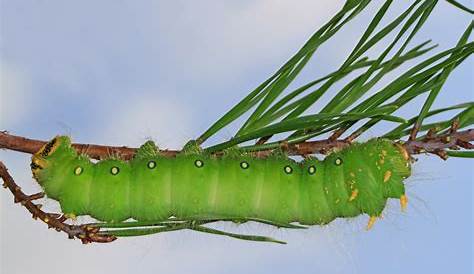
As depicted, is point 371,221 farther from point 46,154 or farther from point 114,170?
point 46,154

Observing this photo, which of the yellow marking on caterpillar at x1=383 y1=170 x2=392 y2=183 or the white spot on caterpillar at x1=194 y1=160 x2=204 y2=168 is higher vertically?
the white spot on caterpillar at x1=194 y1=160 x2=204 y2=168

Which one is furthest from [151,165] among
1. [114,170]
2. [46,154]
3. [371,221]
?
[371,221]

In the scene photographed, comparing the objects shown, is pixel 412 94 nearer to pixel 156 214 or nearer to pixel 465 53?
pixel 465 53

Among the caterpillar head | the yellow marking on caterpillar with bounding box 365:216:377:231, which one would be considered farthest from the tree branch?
the yellow marking on caterpillar with bounding box 365:216:377:231

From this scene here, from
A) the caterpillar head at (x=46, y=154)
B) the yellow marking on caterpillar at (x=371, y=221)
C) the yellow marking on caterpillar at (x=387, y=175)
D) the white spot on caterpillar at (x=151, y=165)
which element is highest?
the caterpillar head at (x=46, y=154)

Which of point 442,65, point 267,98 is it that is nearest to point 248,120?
point 267,98

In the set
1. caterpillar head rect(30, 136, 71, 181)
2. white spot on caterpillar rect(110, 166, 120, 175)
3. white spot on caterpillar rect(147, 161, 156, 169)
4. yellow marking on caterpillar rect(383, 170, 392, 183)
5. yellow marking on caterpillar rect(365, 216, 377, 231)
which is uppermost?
caterpillar head rect(30, 136, 71, 181)

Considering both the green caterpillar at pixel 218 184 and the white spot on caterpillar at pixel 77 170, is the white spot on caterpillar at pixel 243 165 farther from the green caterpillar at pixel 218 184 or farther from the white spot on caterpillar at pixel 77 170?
the white spot on caterpillar at pixel 77 170

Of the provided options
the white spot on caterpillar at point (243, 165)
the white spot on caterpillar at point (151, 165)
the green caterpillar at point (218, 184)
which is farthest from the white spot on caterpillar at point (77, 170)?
the white spot on caterpillar at point (243, 165)

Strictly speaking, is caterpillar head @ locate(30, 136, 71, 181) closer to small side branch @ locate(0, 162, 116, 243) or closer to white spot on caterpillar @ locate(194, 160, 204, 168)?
small side branch @ locate(0, 162, 116, 243)
